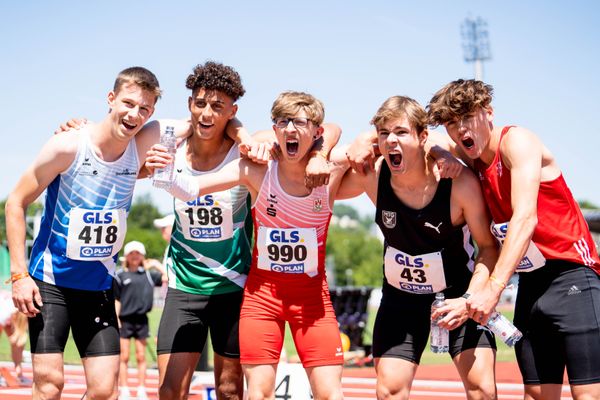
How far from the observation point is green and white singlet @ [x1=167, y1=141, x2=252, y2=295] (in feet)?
19.2

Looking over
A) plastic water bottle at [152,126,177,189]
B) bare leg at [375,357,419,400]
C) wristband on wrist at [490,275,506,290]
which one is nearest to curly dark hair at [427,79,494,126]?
wristband on wrist at [490,275,506,290]

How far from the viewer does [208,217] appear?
586 cm

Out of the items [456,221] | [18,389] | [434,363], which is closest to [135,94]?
[456,221]

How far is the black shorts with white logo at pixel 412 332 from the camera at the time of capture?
17.2 ft

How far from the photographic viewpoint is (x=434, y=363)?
1612 centimetres

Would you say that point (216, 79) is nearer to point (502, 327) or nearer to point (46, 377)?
point (46, 377)

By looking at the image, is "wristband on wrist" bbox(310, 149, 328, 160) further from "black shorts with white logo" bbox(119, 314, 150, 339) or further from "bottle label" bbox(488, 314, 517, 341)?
"black shorts with white logo" bbox(119, 314, 150, 339)

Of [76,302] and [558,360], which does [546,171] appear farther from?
[76,302]

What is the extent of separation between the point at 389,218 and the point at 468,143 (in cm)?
72

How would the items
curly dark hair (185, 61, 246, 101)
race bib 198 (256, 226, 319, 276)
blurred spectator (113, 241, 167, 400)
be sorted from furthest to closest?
blurred spectator (113, 241, 167, 400), curly dark hair (185, 61, 246, 101), race bib 198 (256, 226, 319, 276)

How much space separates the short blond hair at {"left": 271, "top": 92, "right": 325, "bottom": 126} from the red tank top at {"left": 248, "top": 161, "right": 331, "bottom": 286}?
40 centimetres

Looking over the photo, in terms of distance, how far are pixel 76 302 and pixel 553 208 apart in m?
3.34

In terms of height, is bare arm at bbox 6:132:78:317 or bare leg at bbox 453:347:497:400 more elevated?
bare arm at bbox 6:132:78:317

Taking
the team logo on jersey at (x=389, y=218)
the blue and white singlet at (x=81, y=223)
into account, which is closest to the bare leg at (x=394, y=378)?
the team logo on jersey at (x=389, y=218)
